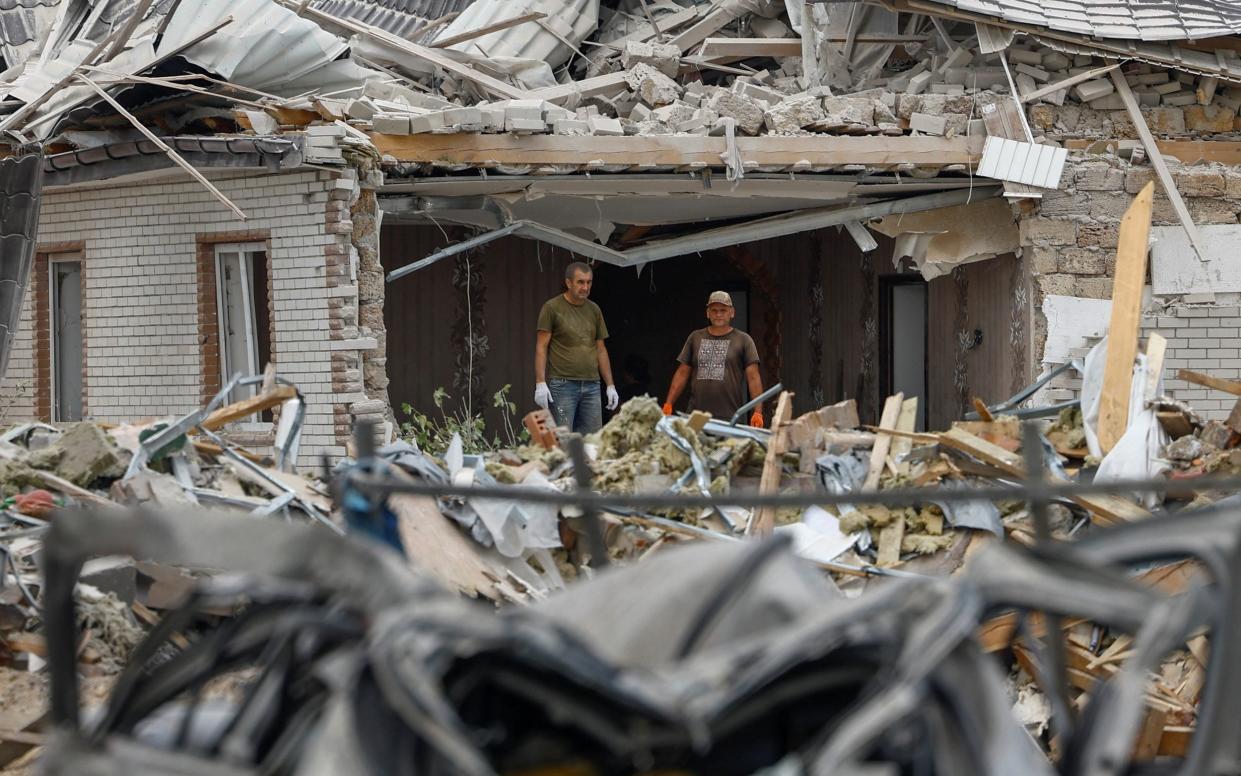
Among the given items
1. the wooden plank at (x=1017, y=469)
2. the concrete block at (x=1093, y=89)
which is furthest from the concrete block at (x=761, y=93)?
the wooden plank at (x=1017, y=469)

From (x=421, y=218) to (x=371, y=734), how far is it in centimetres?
1141

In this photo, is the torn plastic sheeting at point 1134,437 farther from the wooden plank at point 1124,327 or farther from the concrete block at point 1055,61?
the concrete block at point 1055,61

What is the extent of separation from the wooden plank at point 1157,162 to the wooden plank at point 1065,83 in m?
0.17

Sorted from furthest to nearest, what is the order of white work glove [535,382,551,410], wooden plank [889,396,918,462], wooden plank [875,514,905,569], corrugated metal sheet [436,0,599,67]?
corrugated metal sheet [436,0,599,67], white work glove [535,382,551,410], wooden plank [889,396,918,462], wooden plank [875,514,905,569]

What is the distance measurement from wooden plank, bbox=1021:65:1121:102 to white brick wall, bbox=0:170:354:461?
5.43m

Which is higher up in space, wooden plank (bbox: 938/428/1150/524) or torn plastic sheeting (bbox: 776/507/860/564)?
wooden plank (bbox: 938/428/1150/524)

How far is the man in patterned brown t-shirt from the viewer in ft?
36.9

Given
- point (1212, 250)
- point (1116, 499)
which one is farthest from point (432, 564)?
point (1212, 250)

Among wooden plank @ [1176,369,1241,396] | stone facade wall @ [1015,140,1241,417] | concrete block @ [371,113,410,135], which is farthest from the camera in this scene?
stone facade wall @ [1015,140,1241,417]

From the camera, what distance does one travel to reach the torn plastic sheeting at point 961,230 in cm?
1245

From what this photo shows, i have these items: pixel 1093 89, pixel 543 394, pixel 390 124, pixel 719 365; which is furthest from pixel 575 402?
pixel 1093 89

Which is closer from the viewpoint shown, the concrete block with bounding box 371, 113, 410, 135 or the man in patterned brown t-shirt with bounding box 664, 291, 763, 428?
the concrete block with bounding box 371, 113, 410, 135

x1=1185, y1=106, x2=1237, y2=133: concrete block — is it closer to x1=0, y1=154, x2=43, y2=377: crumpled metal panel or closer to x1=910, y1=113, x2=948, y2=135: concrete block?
x1=910, y1=113, x2=948, y2=135: concrete block

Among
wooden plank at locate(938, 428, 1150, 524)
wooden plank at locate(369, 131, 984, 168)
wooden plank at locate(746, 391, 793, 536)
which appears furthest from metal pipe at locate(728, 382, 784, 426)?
wooden plank at locate(369, 131, 984, 168)
